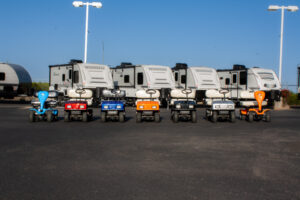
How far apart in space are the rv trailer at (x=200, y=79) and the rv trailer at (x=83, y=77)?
6735 mm

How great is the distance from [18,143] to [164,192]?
539 centimetres

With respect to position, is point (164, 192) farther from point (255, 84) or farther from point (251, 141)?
point (255, 84)

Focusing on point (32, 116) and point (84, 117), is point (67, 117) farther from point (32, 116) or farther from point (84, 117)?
point (32, 116)

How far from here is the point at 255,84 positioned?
86.5ft

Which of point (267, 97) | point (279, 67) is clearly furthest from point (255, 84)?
point (279, 67)

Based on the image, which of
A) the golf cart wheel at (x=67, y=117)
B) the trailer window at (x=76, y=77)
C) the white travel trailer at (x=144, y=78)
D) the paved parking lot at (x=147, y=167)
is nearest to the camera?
the paved parking lot at (x=147, y=167)

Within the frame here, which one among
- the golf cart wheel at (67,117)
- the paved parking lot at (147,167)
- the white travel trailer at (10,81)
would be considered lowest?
the paved parking lot at (147,167)

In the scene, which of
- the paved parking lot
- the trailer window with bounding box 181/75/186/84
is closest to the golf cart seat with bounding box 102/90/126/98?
the paved parking lot

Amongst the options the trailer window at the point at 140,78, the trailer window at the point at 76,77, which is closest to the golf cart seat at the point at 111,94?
the trailer window at the point at 76,77

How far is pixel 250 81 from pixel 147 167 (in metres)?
22.4

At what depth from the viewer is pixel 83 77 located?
23984 mm

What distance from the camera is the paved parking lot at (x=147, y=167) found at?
187 inches

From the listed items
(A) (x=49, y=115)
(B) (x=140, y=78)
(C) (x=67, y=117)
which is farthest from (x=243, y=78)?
(A) (x=49, y=115)

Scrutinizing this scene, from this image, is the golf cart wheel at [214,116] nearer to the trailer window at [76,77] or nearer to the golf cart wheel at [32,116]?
the golf cart wheel at [32,116]
